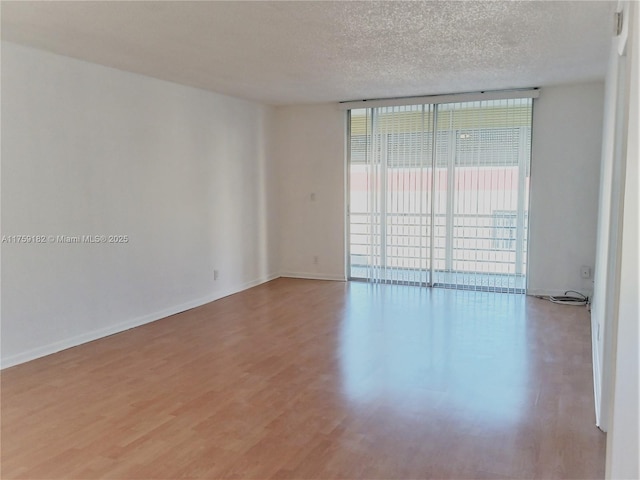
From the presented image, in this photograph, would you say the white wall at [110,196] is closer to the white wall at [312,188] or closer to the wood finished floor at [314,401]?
the wood finished floor at [314,401]

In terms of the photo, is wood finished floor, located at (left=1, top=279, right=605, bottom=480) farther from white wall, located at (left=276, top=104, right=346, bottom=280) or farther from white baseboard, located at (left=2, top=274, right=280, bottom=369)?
white wall, located at (left=276, top=104, right=346, bottom=280)

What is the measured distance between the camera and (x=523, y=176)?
5805 mm

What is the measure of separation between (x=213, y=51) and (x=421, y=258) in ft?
12.1

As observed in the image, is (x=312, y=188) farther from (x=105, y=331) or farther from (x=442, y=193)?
(x=105, y=331)

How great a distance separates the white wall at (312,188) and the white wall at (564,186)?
7.78 feet

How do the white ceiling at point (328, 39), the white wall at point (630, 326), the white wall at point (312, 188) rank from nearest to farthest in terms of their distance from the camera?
the white wall at point (630, 326), the white ceiling at point (328, 39), the white wall at point (312, 188)

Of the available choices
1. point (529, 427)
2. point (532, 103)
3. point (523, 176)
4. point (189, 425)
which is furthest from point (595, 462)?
point (532, 103)

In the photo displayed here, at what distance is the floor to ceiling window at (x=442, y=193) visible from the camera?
5.87 metres

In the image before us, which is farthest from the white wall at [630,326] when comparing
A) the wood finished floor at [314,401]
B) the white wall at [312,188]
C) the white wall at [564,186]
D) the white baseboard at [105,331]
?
the white wall at [312,188]

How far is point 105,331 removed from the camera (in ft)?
14.7

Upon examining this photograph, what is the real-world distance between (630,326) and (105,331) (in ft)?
13.4

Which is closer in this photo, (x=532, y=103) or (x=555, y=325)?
(x=555, y=325)

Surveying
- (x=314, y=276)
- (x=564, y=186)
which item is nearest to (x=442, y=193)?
(x=564, y=186)

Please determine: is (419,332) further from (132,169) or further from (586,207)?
(132,169)
